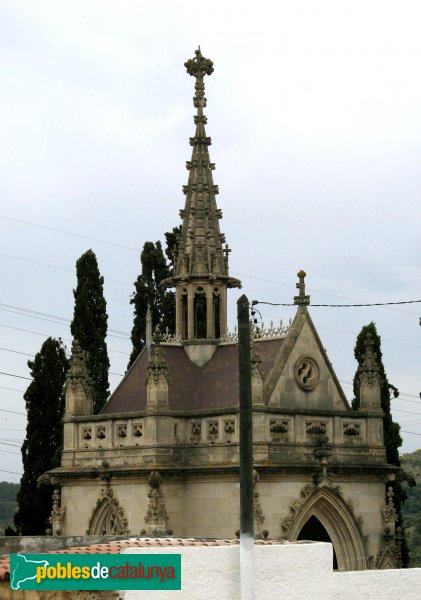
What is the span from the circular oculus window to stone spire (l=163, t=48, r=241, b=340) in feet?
12.1

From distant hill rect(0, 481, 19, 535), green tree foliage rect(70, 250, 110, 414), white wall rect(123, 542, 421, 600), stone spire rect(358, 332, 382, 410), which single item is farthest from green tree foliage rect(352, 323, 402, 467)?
distant hill rect(0, 481, 19, 535)

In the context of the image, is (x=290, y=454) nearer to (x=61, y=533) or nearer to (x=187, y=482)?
(x=187, y=482)

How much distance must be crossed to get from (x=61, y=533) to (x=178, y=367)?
20.0 feet

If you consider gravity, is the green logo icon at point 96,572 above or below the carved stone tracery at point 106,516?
below

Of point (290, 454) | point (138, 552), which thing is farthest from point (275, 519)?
point (138, 552)

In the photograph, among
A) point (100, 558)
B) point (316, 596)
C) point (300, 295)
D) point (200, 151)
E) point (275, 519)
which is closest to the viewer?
point (100, 558)

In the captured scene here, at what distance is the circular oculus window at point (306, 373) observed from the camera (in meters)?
37.9

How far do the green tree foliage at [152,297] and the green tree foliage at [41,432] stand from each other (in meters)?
3.21

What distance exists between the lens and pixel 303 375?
38125 millimetres

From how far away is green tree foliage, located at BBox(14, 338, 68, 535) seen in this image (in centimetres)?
4859

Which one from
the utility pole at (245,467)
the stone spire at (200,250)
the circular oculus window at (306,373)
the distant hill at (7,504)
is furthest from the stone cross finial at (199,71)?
the distant hill at (7,504)

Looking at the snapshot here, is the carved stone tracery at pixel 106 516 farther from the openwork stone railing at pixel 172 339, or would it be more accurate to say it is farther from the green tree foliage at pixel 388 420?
the green tree foliage at pixel 388 420

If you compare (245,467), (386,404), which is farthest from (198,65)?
(245,467)

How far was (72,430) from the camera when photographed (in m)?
39.7
